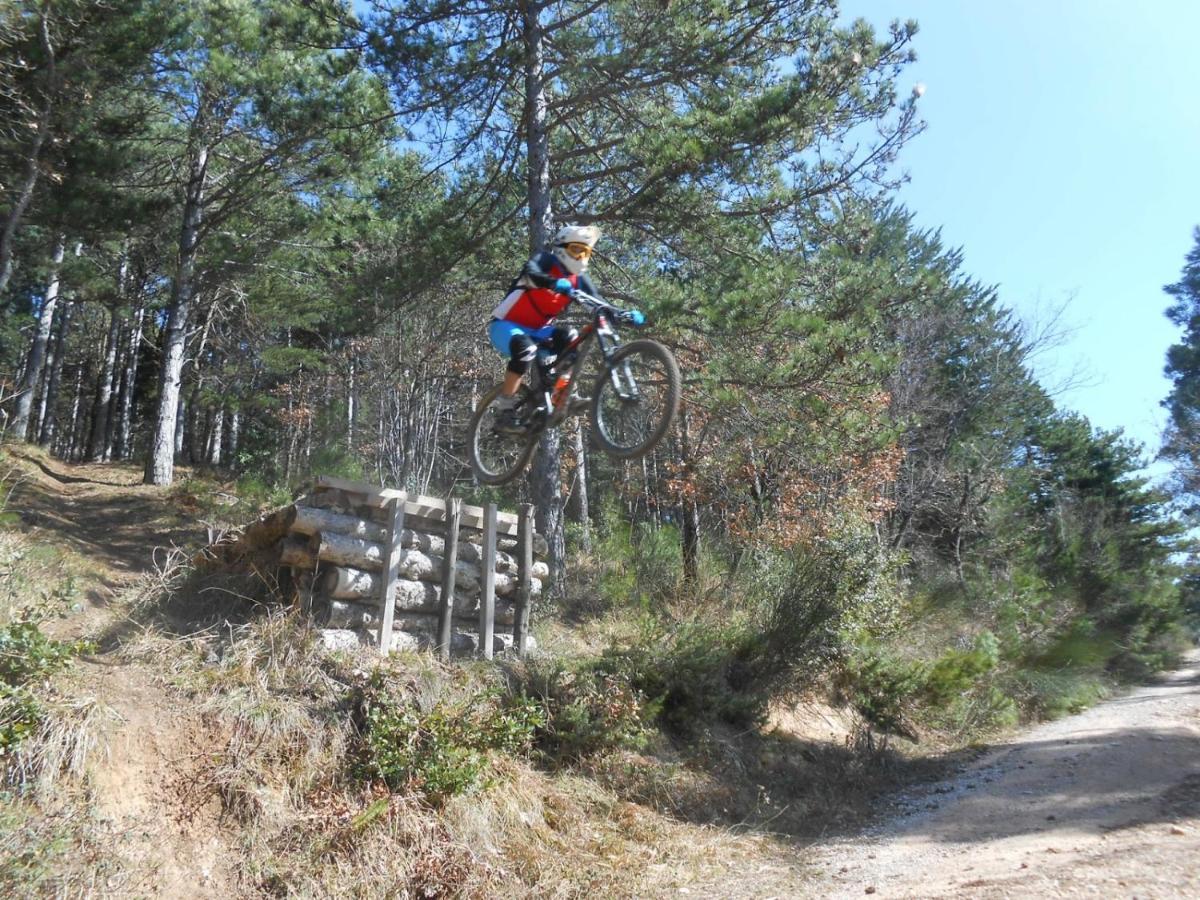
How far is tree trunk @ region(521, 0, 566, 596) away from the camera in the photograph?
10906 mm

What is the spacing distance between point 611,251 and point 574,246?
6.94 meters

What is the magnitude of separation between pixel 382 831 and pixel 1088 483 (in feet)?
92.8

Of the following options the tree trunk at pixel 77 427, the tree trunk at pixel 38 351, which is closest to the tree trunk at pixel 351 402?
the tree trunk at pixel 38 351

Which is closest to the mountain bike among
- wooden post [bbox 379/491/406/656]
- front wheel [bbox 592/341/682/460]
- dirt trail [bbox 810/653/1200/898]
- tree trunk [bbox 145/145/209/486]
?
front wheel [bbox 592/341/682/460]

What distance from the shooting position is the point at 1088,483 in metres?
29.0

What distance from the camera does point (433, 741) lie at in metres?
7.44

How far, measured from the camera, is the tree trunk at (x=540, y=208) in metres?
10.9

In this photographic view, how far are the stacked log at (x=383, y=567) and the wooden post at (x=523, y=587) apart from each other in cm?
4

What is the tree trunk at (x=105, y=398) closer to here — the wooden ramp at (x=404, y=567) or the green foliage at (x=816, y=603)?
A: the wooden ramp at (x=404, y=567)

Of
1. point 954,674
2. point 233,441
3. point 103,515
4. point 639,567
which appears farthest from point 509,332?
point 233,441

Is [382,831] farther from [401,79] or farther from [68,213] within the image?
[68,213]

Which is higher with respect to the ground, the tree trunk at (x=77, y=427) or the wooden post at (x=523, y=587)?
the tree trunk at (x=77, y=427)

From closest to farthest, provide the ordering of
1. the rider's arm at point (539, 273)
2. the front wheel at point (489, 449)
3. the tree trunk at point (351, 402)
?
1. the rider's arm at point (539, 273)
2. the front wheel at point (489, 449)
3. the tree trunk at point (351, 402)

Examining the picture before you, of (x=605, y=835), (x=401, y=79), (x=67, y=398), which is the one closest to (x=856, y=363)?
(x=605, y=835)
